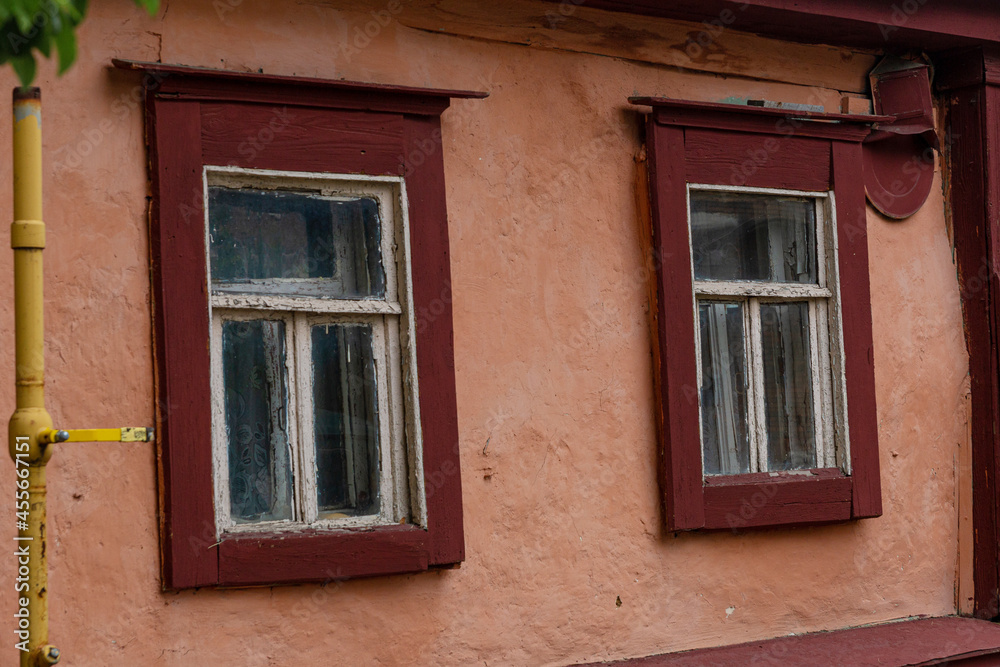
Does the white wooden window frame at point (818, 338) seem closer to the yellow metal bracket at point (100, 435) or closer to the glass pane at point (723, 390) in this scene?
the glass pane at point (723, 390)

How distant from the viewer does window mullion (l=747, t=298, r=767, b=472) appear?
4.87 meters

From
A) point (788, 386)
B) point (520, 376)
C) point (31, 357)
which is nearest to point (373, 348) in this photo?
point (520, 376)

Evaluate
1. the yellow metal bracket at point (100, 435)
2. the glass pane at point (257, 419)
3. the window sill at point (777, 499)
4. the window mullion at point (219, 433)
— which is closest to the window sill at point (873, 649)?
the window sill at point (777, 499)

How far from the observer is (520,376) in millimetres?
4305

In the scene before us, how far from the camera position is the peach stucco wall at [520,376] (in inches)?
141

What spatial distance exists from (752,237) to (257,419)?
7.71ft

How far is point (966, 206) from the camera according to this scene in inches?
211

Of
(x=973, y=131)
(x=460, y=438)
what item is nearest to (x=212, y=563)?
(x=460, y=438)

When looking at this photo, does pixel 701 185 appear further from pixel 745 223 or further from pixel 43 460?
pixel 43 460

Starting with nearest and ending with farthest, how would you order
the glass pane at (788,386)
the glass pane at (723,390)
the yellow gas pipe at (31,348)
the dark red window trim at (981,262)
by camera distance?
the yellow gas pipe at (31,348) < the glass pane at (723,390) < the glass pane at (788,386) < the dark red window trim at (981,262)

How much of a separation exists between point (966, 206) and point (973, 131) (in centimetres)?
36

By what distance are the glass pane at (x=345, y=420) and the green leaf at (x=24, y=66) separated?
1.95m

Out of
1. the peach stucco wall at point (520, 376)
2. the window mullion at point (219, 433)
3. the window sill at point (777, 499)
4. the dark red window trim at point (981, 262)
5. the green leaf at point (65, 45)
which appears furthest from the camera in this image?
the dark red window trim at point (981, 262)

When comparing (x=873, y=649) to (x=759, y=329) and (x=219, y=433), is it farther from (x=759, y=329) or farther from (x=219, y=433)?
(x=219, y=433)
